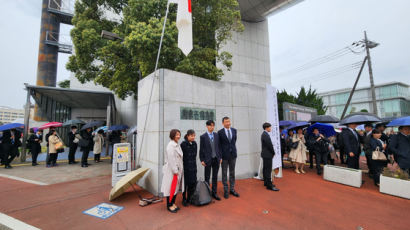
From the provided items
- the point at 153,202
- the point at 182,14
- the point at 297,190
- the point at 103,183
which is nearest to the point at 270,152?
the point at 297,190

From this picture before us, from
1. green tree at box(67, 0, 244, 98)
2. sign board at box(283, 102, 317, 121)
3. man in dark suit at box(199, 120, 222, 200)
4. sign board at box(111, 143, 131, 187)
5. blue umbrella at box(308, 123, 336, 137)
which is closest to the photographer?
man in dark suit at box(199, 120, 222, 200)

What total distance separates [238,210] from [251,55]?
14.3 metres

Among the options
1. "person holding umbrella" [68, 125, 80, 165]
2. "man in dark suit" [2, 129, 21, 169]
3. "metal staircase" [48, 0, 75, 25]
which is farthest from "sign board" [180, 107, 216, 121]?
"metal staircase" [48, 0, 75, 25]

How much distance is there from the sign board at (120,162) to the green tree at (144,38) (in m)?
3.59

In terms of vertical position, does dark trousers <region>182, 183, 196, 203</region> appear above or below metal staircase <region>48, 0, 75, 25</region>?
below

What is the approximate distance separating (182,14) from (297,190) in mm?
5830

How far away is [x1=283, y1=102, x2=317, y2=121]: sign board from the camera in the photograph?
12522 millimetres

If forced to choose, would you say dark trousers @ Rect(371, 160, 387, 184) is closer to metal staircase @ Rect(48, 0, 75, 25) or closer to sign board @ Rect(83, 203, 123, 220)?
sign board @ Rect(83, 203, 123, 220)

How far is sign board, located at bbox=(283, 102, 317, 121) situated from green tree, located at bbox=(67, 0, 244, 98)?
6393 millimetres

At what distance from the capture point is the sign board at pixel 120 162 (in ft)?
16.8

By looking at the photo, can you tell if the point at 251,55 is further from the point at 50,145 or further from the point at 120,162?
the point at 50,145

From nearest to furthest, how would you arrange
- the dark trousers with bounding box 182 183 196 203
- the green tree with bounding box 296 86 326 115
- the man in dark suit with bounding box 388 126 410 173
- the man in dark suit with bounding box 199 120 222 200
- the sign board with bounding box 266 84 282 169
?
1. the dark trousers with bounding box 182 183 196 203
2. the man in dark suit with bounding box 199 120 222 200
3. the man in dark suit with bounding box 388 126 410 173
4. the sign board with bounding box 266 84 282 169
5. the green tree with bounding box 296 86 326 115

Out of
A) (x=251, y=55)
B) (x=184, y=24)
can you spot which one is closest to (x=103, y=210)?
(x=184, y=24)

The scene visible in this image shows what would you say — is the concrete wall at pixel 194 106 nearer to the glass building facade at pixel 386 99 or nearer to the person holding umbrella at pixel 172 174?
the person holding umbrella at pixel 172 174
